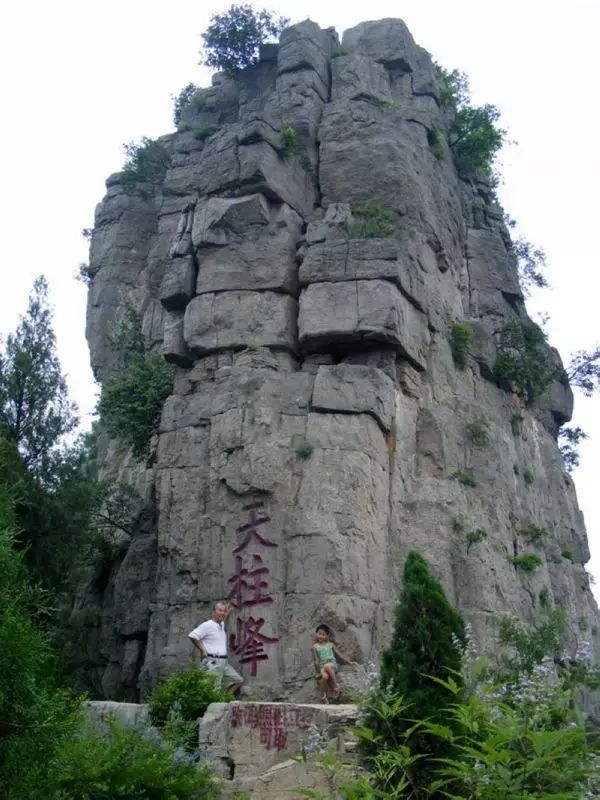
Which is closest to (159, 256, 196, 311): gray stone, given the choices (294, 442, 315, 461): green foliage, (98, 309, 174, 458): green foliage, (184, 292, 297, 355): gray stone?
(184, 292, 297, 355): gray stone

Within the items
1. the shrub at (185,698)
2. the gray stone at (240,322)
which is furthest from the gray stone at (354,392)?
the shrub at (185,698)

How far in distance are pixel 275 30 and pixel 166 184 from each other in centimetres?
456

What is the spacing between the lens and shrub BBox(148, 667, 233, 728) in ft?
38.4

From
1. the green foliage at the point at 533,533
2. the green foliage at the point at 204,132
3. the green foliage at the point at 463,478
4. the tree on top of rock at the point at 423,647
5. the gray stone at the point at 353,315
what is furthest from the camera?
the green foliage at the point at 204,132

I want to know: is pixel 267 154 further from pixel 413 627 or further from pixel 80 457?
pixel 413 627

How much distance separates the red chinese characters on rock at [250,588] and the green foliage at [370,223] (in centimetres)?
577

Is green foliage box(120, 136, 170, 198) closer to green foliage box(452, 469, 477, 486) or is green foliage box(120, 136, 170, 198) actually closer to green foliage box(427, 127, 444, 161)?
green foliage box(427, 127, 444, 161)

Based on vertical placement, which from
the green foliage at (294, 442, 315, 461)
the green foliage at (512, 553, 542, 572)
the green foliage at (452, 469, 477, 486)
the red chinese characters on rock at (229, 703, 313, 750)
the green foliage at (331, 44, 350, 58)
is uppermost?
the green foliage at (331, 44, 350, 58)

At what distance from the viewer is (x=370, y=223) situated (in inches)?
761

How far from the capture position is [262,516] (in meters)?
16.5

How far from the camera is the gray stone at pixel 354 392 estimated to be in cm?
1727

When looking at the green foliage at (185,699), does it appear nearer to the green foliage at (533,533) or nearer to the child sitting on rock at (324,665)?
the child sitting on rock at (324,665)

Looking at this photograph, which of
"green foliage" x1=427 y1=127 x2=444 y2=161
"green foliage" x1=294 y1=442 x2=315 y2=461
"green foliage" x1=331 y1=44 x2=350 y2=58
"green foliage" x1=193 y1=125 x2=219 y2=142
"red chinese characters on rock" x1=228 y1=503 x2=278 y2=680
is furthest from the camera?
"green foliage" x1=193 y1=125 x2=219 y2=142

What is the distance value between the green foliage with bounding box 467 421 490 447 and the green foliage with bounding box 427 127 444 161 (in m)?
6.77
